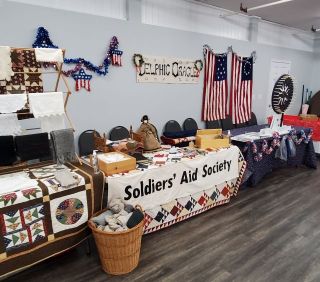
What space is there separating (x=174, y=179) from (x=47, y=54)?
1589 millimetres

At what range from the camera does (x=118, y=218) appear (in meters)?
1.98

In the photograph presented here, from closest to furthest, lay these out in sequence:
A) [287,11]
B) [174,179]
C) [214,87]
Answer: [174,179]
[287,11]
[214,87]

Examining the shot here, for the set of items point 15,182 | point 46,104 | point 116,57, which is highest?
point 116,57

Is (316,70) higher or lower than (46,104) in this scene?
higher

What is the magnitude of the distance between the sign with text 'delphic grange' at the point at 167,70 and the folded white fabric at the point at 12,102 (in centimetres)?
181

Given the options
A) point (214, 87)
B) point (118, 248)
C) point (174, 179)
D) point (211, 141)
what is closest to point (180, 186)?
point (174, 179)

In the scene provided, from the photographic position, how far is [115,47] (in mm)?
3346

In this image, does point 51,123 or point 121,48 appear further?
point 121,48

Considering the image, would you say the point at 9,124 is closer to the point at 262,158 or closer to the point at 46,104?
the point at 46,104

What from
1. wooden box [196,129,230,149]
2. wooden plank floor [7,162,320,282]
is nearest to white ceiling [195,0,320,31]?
wooden box [196,129,230,149]

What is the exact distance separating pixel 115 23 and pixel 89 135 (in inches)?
57.5

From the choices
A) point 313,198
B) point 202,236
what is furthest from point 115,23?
point 313,198

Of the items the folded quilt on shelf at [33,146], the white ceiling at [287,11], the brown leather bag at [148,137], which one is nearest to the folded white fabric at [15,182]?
the folded quilt on shelf at [33,146]

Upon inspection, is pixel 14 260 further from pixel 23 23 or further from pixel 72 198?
pixel 23 23
